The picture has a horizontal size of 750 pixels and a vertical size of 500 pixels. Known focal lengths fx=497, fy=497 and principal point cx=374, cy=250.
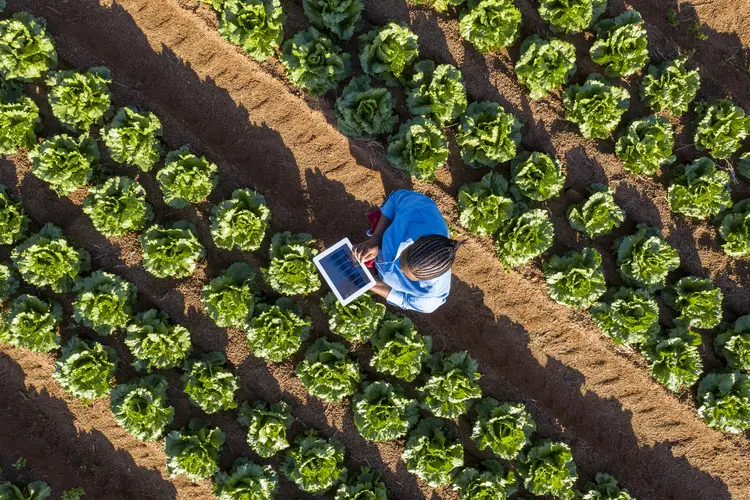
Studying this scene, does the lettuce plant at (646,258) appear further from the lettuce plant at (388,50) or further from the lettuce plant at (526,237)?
the lettuce plant at (388,50)

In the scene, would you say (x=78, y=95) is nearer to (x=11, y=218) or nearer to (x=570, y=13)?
(x=11, y=218)

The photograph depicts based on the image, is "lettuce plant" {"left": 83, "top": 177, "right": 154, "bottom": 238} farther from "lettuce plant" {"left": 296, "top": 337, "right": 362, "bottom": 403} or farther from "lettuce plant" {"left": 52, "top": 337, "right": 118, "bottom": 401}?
"lettuce plant" {"left": 296, "top": 337, "right": 362, "bottom": 403}

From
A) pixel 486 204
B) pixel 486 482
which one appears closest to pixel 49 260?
pixel 486 204

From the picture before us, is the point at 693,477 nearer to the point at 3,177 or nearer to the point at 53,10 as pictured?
the point at 3,177

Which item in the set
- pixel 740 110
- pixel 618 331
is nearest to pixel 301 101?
pixel 618 331

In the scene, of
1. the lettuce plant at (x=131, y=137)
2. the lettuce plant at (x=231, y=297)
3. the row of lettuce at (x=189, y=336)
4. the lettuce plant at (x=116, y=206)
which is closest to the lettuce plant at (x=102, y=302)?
the row of lettuce at (x=189, y=336)
